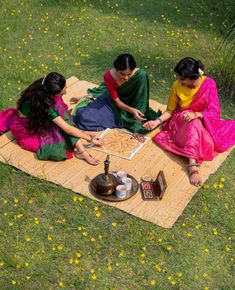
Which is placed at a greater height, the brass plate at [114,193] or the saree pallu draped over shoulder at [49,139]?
the saree pallu draped over shoulder at [49,139]

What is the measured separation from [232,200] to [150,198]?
1.06 metres

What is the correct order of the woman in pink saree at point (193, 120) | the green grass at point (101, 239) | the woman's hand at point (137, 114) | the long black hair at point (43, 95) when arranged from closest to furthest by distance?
the green grass at point (101, 239) < the long black hair at point (43, 95) < the woman in pink saree at point (193, 120) < the woman's hand at point (137, 114)

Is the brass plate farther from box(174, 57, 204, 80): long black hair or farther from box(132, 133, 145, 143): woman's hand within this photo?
box(174, 57, 204, 80): long black hair

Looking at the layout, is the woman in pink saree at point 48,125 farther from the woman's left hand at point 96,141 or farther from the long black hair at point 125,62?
the long black hair at point 125,62

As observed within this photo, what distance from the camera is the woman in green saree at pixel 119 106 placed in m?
6.73

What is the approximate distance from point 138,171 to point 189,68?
1519mm

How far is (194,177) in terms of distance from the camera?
6.00 metres

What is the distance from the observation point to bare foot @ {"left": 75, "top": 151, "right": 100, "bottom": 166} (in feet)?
20.4

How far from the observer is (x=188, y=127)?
6332 mm

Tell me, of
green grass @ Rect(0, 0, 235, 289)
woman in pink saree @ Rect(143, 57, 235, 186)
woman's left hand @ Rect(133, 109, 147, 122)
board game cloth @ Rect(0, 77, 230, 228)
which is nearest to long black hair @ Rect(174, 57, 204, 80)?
woman in pink saree @ Rect(143, 57, 235, 186)

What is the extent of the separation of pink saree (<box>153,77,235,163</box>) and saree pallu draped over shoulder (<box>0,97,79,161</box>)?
4.56 feet

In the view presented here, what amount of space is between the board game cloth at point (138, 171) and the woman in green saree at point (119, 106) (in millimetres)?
491

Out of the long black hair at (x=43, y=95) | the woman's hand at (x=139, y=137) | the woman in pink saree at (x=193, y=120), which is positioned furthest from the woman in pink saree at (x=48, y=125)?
the woman in pink saree at (x=193, y=120)

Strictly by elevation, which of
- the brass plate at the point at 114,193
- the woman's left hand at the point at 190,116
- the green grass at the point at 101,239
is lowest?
the green grass at the point at 101,239
